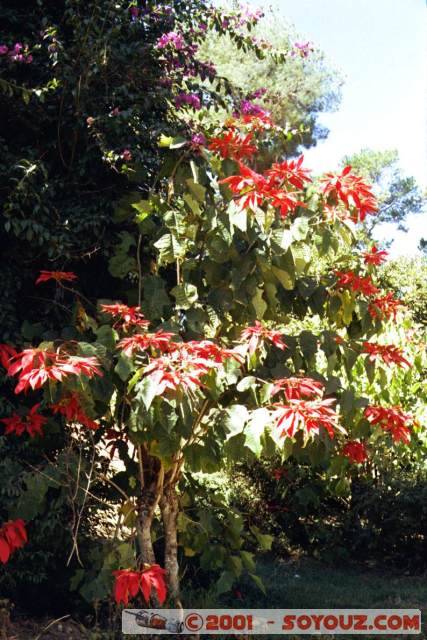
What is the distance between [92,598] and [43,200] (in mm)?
1969

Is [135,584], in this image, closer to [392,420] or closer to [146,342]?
[146,342]

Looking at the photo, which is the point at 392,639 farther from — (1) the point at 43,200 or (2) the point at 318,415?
(1) the point at 43,200

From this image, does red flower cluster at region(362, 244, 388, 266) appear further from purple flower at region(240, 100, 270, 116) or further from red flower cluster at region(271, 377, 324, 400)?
purple flower at region(240, 100, 270, 116)

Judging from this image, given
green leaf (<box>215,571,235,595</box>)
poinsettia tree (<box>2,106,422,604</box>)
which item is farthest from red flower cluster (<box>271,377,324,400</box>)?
green leaf (<box>215,571,235,595</box>)

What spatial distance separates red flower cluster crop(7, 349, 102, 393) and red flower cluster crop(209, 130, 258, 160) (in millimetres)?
1292

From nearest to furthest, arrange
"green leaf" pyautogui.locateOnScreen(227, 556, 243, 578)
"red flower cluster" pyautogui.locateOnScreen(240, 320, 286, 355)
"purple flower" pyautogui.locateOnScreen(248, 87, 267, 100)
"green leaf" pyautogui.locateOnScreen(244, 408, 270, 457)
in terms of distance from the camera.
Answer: "green leaf" pyautogui.locateOnScreen(244, 408, 270, 457)
"red flower cluster" pyautogui.locateOnScreen(240, 320, 286, 355)
"green leaf" pyautogui.locateOnScreen(227, 556, 243, 578)
"purple flower" pyautogui.locateOnScreen(248, 87, 267, 100)

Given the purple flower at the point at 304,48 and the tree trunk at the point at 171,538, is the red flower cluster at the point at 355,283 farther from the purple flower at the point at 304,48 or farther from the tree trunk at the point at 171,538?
the purple flower at the point at 304,48

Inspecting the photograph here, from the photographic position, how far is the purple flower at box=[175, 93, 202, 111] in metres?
4.66

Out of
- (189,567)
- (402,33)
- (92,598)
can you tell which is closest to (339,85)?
(402,33)

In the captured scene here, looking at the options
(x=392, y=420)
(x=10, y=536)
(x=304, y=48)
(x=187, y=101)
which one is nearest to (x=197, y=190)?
(x=187, y=101)

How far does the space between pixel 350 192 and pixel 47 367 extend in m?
1.58

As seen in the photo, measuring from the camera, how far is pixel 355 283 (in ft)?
13.3

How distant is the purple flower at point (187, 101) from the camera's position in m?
4.66

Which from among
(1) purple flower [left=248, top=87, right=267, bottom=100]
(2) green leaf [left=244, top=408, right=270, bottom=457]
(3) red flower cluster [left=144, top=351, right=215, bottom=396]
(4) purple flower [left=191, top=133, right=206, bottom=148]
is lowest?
(2) green leaf [left=244, top=408, right=270, bottom=457]
